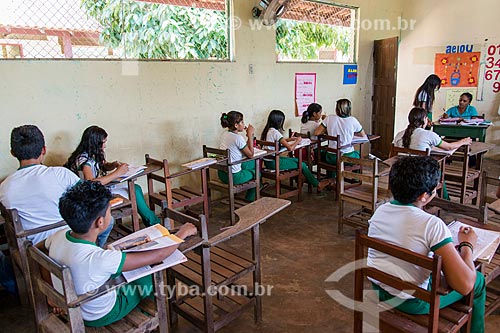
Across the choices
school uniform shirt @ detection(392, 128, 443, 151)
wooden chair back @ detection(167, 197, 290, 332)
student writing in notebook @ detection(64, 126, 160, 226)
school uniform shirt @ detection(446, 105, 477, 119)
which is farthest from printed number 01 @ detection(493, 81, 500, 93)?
student writing in notebook @ detection(64, 126, 160, 226)

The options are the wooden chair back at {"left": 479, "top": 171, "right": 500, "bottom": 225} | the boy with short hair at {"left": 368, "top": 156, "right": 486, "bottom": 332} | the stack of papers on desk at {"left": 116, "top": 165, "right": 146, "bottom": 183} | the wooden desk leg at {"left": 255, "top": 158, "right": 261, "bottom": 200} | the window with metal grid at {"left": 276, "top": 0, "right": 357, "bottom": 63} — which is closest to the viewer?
the boy with short hair at {"left": 368, "top": 156, "right": 486, "bottom": 332}

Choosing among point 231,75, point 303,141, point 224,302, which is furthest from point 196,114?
point 224,302

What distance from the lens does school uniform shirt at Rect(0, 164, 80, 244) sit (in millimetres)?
2281

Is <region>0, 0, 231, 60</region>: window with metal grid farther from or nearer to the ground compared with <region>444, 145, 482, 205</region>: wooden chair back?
farther from the ground

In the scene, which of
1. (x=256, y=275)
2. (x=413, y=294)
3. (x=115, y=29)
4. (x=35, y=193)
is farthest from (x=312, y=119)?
(x=413, y=294)

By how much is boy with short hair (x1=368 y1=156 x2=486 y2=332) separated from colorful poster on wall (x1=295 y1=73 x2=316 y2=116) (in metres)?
3.66

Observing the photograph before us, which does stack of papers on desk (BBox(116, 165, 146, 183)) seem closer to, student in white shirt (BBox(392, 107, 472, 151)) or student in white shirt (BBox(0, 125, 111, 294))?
student in white shirt (BBox(0, 125, 111, 294))

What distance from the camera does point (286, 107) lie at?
5.20 m

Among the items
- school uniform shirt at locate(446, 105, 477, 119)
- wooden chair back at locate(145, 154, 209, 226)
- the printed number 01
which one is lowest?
wooden chair back at locate(145, 154, 209, 226)

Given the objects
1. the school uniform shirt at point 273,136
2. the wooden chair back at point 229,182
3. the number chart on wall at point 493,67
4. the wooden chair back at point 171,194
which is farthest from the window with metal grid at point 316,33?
the wooden chair back at point 171,194

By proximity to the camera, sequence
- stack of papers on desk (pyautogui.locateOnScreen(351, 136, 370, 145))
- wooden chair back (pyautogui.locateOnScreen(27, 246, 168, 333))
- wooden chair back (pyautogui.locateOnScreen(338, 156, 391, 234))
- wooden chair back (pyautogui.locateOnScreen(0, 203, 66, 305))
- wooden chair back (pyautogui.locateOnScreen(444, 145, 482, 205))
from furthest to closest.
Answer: stack of papers on desk (pyautogui.locateOnScreen(351, 136, 370, 145)), wooden chair back (pyautogui.locateOnScreen(444, 145, 482, 205)), wooden chair back (pyautogui.locateOnScreen(338, 156, 391, 234)), wooden chair back (pyautogui.locateOnScreen(0, 203, 66, 305)), wooden chair back (pyautogui.locateOnScreen(27, 246, 168, 333))

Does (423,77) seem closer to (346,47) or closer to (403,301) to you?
(346,47)

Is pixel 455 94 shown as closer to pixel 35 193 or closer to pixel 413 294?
pixel 413 294

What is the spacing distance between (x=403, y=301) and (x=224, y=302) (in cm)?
101
